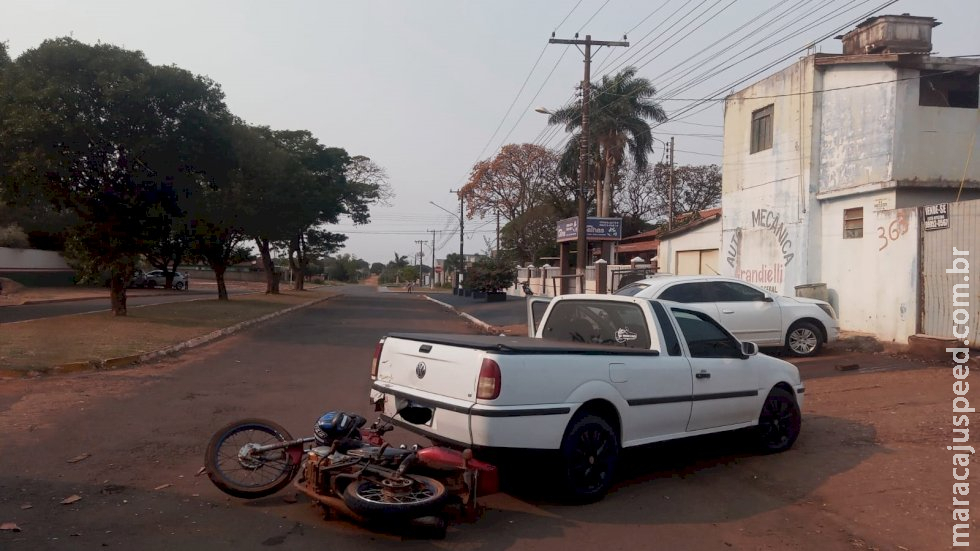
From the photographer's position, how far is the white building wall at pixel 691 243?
22406mm

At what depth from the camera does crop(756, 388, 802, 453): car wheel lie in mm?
7578

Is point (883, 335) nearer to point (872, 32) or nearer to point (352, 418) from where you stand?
point (872, 32)

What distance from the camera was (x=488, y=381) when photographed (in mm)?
5371

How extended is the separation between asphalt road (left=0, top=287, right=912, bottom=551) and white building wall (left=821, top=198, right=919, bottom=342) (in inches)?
240

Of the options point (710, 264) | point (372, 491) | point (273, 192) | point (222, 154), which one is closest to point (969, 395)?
point (372, 491)

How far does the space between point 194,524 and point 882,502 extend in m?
5.22

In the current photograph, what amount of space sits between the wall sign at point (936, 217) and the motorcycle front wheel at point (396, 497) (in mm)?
11141

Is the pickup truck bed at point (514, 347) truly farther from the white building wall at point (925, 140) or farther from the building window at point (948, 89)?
the building window at point (948, 89)

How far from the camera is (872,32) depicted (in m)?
17.4

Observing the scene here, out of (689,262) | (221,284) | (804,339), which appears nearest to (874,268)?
(804,339)

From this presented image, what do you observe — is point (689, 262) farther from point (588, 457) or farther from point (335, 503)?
point (335, 503)

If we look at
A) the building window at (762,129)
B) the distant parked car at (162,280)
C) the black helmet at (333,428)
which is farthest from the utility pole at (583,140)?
the distant parked car at (162,280)

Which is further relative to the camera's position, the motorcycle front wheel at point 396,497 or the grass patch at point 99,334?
the grass patch at point 99,334

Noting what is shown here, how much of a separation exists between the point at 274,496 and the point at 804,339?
10.9 meters
